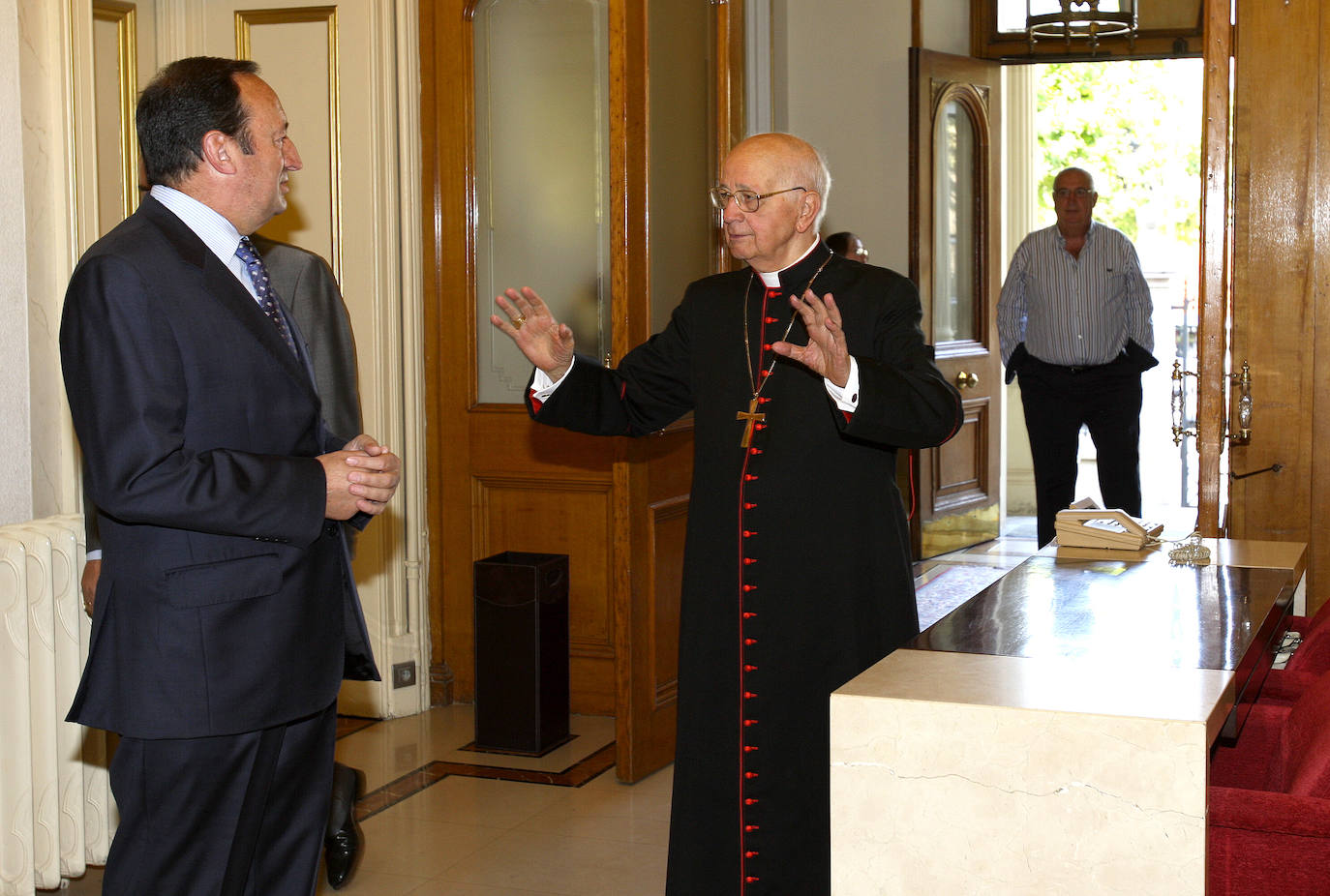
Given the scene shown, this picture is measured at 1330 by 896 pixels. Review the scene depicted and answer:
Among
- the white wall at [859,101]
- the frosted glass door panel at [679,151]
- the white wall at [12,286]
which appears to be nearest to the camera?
the white wall at [12,286]

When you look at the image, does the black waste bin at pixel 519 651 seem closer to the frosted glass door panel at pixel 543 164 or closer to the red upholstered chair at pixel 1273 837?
the frosted glass door panel at pixel 543 164

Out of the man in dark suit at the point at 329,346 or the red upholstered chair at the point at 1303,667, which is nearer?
the red upholstered chair at the point at 1303,667

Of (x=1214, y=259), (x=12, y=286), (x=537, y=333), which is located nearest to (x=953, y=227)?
(x=1214, y=259)

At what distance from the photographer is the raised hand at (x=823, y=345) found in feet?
7.70

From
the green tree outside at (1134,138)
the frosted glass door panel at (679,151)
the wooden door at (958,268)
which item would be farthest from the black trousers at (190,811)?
the green tree outside at (1134,138)

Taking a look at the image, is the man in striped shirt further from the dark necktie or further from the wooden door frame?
the dark necktie

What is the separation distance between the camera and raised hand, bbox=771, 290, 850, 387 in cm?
235

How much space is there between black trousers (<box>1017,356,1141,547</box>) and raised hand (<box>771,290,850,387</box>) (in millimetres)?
3852

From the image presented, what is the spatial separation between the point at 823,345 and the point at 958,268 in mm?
5851

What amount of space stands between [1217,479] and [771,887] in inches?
86.4

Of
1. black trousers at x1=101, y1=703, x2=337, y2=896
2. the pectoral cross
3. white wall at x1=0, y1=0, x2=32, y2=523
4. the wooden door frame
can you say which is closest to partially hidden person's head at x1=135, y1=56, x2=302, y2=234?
black trousers at x1=101, y1=703, x2=337, y2=896

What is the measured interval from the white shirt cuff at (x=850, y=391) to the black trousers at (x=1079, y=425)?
3.81m

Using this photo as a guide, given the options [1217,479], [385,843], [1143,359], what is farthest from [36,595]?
[1143,359]

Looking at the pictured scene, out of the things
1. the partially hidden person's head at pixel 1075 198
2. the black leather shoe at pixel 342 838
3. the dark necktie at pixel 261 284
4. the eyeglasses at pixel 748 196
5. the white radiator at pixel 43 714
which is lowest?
the black leather shoe at pixel 342 838
